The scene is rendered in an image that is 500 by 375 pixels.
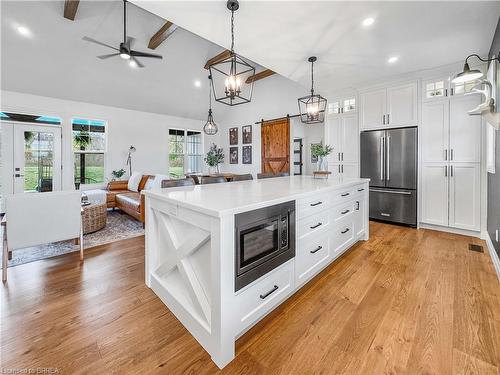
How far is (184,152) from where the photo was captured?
817 centimetres

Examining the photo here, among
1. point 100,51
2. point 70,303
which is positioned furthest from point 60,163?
point 70,303

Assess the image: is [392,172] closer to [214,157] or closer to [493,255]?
[493,255]

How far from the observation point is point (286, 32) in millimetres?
2828

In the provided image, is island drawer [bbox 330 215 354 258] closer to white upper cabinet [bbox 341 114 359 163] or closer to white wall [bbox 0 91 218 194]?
white upper cabinet [bbox 341 114 359 163]

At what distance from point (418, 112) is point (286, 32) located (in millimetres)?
2664

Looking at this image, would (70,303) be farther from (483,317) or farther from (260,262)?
(483,317)

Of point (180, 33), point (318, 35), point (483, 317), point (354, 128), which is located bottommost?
point (483, 317)

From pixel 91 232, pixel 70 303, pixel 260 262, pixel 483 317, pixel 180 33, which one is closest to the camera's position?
pixel 260 262

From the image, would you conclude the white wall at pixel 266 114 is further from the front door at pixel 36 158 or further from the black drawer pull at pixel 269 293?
the black drawer pull at pixel 269 293

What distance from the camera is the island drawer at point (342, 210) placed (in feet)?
7.95

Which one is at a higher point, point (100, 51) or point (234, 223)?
point (100, 51)

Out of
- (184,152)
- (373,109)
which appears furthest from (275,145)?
(184,152)

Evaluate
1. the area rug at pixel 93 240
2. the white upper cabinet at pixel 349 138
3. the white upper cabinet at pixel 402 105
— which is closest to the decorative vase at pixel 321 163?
the white upper cabinet at pixel 349 138

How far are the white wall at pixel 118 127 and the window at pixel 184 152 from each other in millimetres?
270
